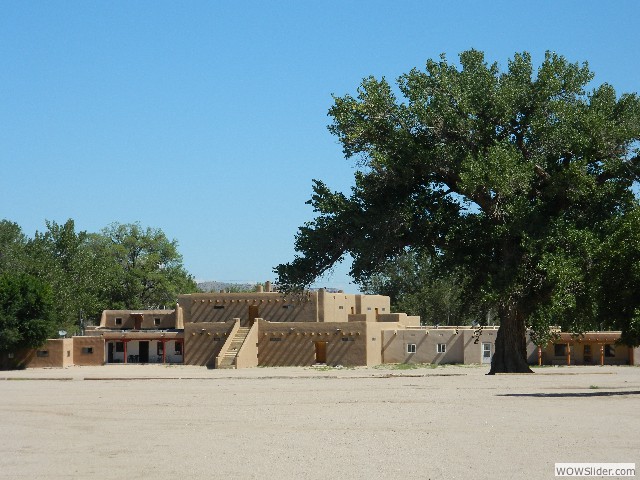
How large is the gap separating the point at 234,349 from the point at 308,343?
5.12m

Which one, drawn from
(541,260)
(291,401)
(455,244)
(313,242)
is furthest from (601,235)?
(291,401)

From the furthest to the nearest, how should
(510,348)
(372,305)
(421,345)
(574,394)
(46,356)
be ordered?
(372,305) → (421,345) → (46,356) → (510,348) → (574,394)

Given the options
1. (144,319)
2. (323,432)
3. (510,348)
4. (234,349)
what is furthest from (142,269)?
(323,432)

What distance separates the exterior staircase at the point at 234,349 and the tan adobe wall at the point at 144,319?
14504 mm

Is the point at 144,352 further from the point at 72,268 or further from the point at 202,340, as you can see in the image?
the point at 72,268

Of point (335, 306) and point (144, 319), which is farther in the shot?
point (144, 319)

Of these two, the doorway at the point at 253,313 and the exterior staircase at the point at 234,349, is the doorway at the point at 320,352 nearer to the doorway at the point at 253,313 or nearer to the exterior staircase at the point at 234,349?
the exterior staircase at the point at 234,349

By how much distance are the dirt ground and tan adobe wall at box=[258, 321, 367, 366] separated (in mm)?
32324

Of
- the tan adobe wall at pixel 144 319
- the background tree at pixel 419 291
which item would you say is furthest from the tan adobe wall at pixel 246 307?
the background tree at pixel 419 291

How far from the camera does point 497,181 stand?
40594 millimetres

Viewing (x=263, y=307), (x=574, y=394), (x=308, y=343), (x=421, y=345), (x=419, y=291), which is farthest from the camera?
(x=419, y=291)

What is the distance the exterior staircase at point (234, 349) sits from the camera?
6706cm

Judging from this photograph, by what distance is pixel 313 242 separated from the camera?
156 feet

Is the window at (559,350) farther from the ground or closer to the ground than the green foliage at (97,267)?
closer to the ground
